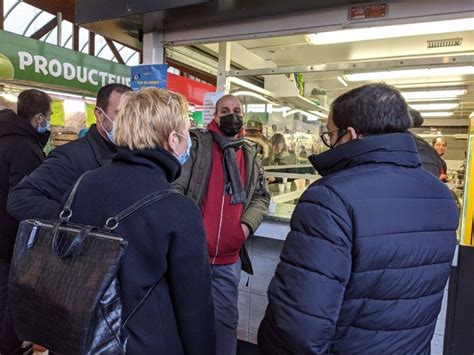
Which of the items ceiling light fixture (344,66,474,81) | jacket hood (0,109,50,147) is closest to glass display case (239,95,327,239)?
ceiling light fixture (344,66,474,81)

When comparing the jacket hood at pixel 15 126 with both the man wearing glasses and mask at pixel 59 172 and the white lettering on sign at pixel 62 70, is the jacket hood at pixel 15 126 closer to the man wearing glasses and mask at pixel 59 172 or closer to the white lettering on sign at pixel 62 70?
the man wearing glasses and mask at pixel 59 172

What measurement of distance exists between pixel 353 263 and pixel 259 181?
126 cm

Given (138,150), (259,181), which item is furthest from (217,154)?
(138,150)

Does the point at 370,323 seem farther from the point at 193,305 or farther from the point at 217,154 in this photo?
the point at 217,154

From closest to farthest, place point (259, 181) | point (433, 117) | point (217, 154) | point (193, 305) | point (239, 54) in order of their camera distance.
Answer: point (193, 305) < point (217, 154) < point (259, 181) < point (239, 54) < point (433, 117)

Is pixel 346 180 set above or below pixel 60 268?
above

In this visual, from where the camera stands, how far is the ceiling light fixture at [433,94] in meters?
4.84

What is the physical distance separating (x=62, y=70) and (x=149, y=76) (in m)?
1.53

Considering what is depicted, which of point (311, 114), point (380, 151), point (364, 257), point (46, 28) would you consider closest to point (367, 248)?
point (364, 257)

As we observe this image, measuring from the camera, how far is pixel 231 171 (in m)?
2.01

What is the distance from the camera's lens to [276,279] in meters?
1.14

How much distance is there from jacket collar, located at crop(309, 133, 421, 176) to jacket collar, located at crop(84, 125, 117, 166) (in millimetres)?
1121

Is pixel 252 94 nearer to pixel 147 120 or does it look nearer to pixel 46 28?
pixel 147 120

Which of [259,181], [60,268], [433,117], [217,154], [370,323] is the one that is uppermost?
[433,117]
